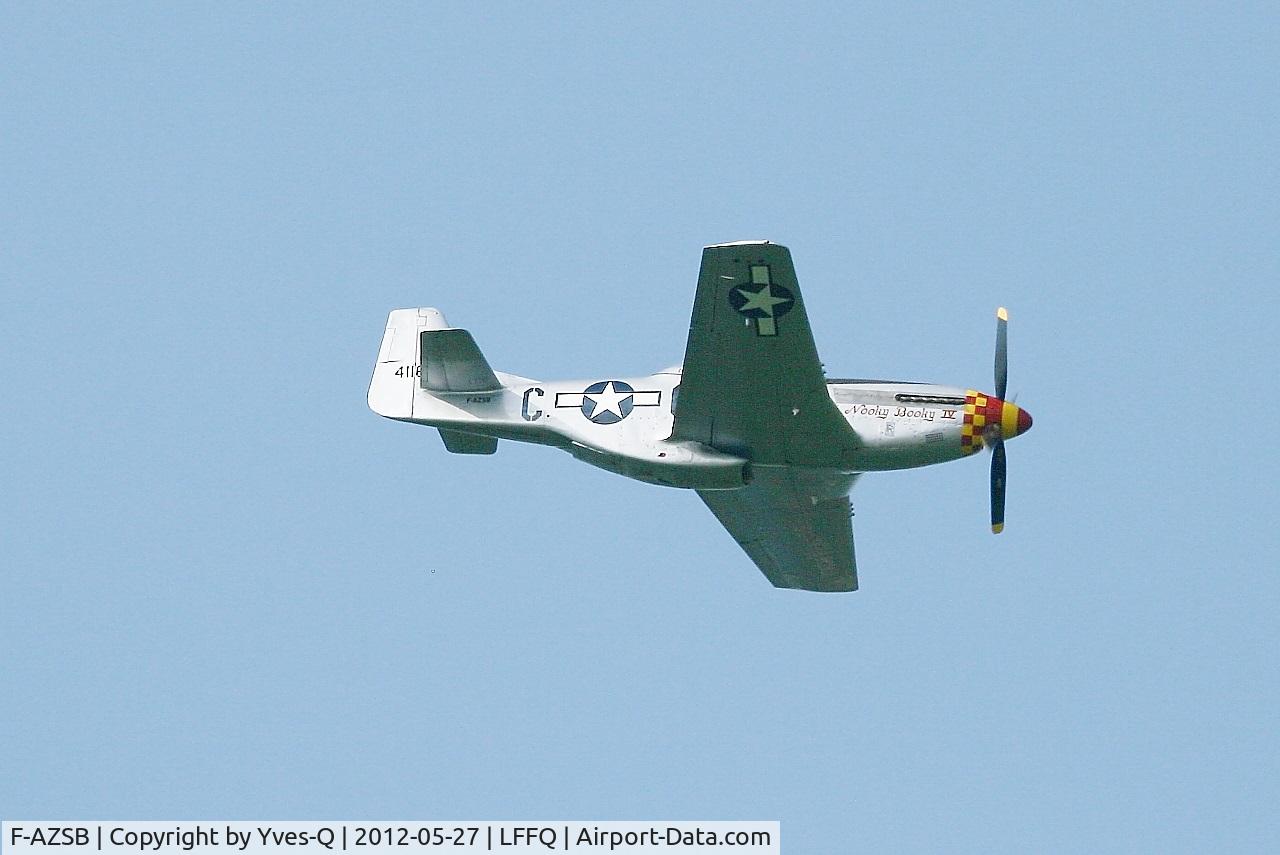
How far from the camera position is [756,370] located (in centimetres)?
2233

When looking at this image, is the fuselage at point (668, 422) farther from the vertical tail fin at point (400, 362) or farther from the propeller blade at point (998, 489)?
the propeller blade at point (998, 489)

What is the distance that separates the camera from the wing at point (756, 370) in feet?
69.8

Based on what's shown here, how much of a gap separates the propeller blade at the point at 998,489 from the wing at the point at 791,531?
7.71 feet

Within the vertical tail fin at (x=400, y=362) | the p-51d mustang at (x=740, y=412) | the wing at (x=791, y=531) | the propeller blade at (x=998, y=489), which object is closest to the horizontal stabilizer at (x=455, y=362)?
the p-51d mustang at (x=740, y=412)

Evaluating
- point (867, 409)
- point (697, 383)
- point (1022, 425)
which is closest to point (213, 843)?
point (697, 383)

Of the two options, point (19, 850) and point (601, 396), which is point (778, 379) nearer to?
point (601, 396)

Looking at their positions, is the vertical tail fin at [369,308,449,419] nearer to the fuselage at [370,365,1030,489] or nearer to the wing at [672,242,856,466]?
the fuselage at [370,365,1030,489]

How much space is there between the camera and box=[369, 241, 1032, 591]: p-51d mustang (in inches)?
861

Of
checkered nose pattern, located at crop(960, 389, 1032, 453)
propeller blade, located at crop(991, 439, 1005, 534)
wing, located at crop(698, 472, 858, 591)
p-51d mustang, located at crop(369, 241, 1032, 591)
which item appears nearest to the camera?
p-51d mustang, located at crop(369, 241, 1032, 591)

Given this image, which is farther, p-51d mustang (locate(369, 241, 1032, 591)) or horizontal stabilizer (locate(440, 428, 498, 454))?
horizontal stabilizer (locate(440, 428, 498, 454))

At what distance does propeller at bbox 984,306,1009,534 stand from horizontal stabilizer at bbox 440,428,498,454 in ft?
23.2

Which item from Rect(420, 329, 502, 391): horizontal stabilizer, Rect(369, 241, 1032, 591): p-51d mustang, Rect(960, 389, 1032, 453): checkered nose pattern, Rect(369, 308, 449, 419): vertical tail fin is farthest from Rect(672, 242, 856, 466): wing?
Rect(369, 308, 449, 419): vertical tail fin

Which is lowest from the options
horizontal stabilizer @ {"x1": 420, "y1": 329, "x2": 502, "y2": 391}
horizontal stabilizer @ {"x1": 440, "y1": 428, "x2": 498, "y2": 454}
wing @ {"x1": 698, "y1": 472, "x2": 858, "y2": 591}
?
wing @ {"x1": 698, "y1": 472, "x2": 858, "y2": 591}

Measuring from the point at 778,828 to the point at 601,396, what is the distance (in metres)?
6.37
